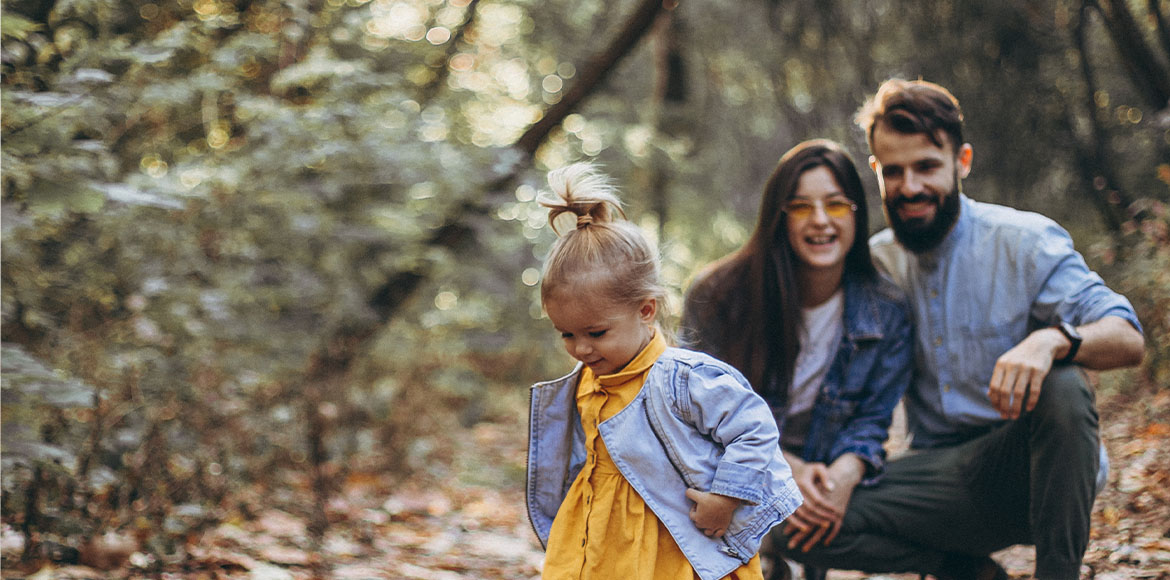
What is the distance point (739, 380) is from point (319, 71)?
8.35 feet

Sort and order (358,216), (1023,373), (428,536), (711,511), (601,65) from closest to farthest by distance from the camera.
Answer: (711,511) → (1023,373) → (428,536) → (358,216) → (601,65)

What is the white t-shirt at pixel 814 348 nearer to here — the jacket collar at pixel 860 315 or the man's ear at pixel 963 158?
the jacket collar at pixel 860 315

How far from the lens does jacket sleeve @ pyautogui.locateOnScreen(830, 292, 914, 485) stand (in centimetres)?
289

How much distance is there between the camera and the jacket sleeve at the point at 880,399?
2889 mm

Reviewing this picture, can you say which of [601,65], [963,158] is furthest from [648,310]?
[601,65]

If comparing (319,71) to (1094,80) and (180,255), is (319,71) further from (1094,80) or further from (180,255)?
(1094,80)

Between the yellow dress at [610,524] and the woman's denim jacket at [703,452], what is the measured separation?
0.15 feet

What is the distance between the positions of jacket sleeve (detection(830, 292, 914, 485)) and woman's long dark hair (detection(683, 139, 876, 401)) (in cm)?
22

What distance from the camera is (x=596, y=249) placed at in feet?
7.29

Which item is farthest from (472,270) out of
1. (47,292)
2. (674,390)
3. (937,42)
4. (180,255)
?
(674,390)

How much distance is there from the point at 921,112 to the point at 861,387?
0.89m

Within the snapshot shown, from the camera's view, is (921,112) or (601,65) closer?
(921,112)

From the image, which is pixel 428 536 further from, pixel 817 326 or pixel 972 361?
pixel 972 361

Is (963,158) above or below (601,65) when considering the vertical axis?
below
